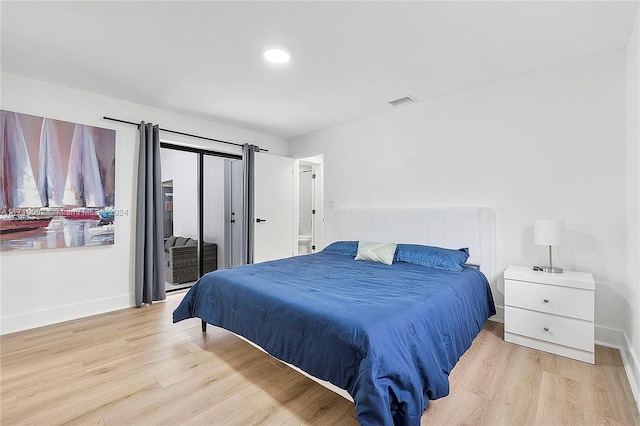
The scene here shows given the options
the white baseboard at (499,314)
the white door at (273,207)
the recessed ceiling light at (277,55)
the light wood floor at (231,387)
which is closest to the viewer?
the light wood floor at (231,387)

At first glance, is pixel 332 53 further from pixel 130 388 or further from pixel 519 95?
pixel 130 388

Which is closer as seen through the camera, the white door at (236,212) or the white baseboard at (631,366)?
the white baseboard at (631,366)

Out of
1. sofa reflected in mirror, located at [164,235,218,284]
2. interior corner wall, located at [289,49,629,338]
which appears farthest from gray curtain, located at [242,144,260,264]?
interior corner wall, located at [289,49,629,338]

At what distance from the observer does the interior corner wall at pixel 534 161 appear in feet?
8.03

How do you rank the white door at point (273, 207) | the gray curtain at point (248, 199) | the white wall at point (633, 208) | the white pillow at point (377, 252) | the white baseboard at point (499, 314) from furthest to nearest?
1. the white door at point (273, 207)
2. the gray curtain at point (248, 199)
3. the white pillow at point (377, 252)
4. the white baseboard at point (499, 314)
5. the white wall at point (633, 208)

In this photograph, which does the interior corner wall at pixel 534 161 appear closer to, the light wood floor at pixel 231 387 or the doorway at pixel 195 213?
the light wood floor at pixel 231 387

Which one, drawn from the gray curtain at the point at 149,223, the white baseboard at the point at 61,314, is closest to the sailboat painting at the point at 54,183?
the gray curtain at the point at 149,223

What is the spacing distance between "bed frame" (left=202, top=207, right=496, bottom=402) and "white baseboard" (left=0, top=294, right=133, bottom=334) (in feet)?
4.89

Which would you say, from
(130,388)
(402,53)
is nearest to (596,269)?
(402,53)

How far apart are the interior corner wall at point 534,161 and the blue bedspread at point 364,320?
0.79 m

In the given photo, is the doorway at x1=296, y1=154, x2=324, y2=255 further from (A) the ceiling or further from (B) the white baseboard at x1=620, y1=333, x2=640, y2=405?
(B) the white baseboard at x1=620, y1=333, x2=640, y2=405

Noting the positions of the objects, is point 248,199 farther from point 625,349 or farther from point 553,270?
point 625,349

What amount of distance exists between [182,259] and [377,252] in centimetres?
316

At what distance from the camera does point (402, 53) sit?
2.43m
